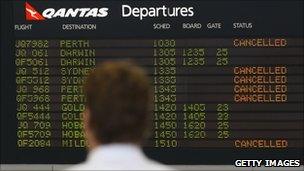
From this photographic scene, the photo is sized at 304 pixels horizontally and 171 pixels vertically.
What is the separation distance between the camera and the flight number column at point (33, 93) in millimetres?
5402

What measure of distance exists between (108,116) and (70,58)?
378cm

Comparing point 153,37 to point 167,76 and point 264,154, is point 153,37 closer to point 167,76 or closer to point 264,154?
point 167,76

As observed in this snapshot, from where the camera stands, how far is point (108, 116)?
164 cm

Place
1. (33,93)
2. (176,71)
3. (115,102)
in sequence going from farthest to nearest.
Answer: (33,93), (176,71), (115,102)

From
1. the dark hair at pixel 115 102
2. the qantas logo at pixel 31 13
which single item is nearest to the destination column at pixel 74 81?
the qantas logo at pixel 31 13

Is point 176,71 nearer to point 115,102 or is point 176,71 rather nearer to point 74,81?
point 74,81

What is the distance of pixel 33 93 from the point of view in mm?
5438

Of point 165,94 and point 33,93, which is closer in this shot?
point 165,94

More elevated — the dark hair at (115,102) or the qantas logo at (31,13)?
the qantas logo at (31,13)

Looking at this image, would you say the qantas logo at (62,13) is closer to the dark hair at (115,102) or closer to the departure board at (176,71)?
the departure board at (176,71)

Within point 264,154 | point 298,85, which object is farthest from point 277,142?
point 298,85

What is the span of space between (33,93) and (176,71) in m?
1.13

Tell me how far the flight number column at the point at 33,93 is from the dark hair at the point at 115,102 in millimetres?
3820

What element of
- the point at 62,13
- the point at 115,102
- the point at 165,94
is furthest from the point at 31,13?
the point at 115,102
